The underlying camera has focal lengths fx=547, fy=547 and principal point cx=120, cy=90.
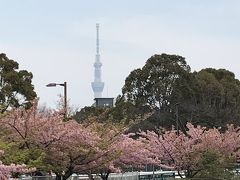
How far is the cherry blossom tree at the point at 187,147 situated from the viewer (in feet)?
96.7

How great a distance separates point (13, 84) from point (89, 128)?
22143mm

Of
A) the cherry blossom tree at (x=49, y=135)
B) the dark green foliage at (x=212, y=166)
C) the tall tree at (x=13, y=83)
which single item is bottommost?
the dark green foliage at (x=212, y=166)

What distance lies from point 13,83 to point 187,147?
15386 mm

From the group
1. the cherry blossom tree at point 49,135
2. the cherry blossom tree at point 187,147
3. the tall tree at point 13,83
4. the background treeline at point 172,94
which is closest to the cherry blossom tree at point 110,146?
the cherry blossom tree at point 49,135

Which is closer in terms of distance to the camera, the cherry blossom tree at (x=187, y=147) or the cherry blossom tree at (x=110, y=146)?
the cherry blossom tree at (x=110, y=146)

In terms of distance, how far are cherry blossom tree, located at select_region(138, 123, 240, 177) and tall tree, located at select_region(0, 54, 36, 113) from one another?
11.5 m

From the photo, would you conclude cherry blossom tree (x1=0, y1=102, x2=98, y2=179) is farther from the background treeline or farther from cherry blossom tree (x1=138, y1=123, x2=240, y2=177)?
the background treeline

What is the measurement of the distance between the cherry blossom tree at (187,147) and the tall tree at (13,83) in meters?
11.5

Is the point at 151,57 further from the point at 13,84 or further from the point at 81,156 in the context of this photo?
the point at 81,156

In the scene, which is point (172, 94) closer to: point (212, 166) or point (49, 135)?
point (212, 166)

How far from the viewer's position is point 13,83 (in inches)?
1559

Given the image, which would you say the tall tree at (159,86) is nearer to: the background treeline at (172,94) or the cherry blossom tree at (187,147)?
the background treeline at (172,94)

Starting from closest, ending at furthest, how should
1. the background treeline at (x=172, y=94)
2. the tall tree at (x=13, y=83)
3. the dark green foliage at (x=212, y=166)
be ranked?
the dark green foliage at (x=212, y=166) < the tall tree at (x=13, y=83) < the background treeline at (x=172, y=94)

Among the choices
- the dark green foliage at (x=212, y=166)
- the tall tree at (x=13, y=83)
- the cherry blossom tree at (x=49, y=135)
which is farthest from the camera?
the tall tree at (x=13, y=83)
